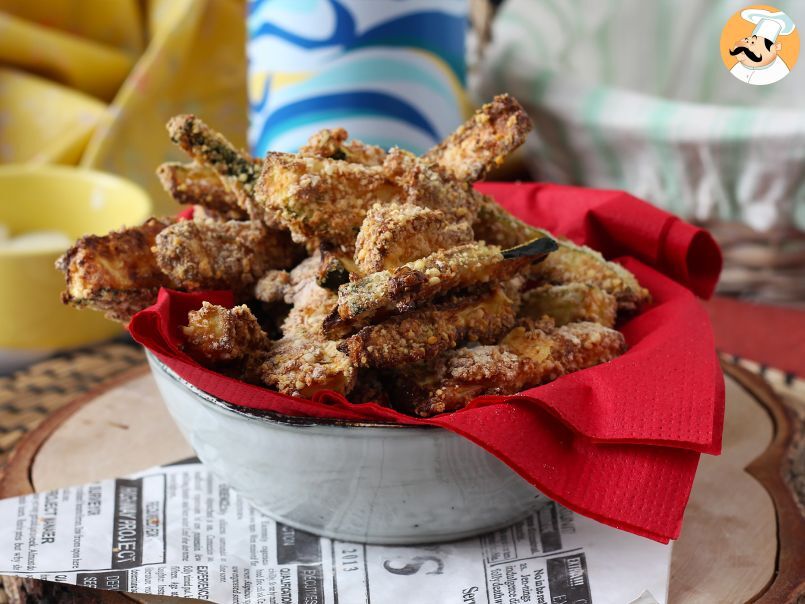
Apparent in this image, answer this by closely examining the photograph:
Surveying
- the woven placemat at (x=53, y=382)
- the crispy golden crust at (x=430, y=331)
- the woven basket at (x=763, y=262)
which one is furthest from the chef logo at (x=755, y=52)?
the woven placemat at (x=53, y=382)

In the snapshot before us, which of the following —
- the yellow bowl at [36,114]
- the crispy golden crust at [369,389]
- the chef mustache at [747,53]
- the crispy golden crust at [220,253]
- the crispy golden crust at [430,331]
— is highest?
the yellow bowl at [36,114]

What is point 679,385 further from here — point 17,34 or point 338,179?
point 17,34

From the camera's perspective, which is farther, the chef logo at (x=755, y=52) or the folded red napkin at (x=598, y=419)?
the chef logo at (x=755, y=52)

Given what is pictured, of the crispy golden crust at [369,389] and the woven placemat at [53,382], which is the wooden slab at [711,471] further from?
the crispy golden crust at [369,389]

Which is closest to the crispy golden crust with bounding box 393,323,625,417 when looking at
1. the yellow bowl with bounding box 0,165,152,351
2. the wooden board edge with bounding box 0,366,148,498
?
the wooden board edge with bounding box 0,366,148,498

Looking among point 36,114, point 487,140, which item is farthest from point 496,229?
point 36,114

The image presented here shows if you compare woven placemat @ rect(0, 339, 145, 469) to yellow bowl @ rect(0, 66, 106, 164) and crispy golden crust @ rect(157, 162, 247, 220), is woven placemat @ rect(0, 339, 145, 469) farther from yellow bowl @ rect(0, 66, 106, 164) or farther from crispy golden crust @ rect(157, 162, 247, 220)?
yellow bowl @ rect(0, 66, 106, 164)
